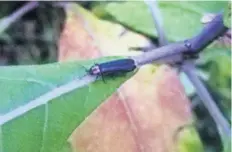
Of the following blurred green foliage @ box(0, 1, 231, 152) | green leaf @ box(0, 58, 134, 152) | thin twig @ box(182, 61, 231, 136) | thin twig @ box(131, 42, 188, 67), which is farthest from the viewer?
blurred green foliage @ box(0, 1, 231, 152)

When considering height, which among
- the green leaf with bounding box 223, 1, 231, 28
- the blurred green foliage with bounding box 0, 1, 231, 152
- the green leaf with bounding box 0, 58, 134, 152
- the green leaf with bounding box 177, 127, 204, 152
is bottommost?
the green leaf with bounding box 177, 127, 204, 152

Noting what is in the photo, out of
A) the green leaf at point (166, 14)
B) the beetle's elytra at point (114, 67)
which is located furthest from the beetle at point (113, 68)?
the green leaf at point (166, 14)

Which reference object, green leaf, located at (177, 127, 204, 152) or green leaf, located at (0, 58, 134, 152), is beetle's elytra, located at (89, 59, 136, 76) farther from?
green leaf, located at (177, 127, 204, 152)

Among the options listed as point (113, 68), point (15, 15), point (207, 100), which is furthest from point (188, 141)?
point (15, 15)

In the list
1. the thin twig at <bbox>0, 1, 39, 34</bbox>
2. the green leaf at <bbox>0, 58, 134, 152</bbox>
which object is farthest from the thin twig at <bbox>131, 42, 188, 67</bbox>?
the thin twig at <bbox>0, 1, 39, 34</bbox>

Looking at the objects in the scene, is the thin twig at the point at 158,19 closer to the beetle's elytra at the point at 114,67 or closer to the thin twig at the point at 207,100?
the thin twig at the point at 207,100
